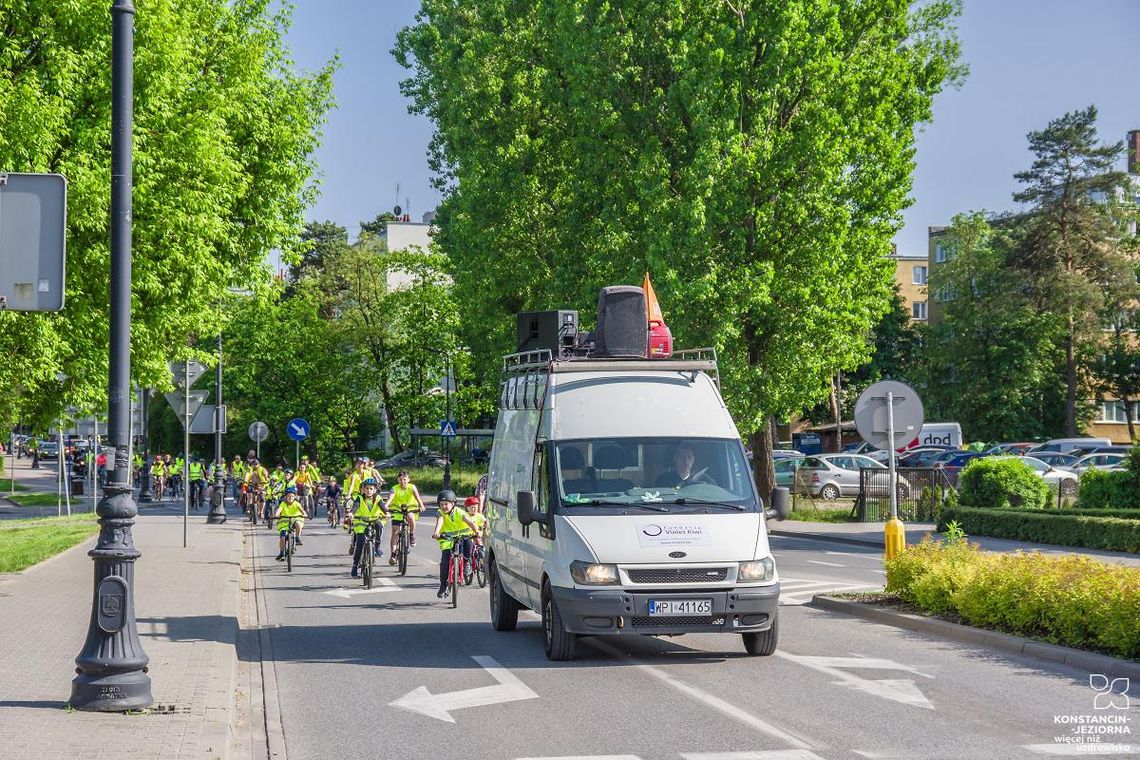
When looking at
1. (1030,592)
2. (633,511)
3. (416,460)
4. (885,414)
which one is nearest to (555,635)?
(633,511)

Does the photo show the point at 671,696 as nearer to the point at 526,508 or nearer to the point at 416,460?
the point at 526,508

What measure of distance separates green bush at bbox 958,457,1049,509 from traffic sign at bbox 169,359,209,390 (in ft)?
61.2

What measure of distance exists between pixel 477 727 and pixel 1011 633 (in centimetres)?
615

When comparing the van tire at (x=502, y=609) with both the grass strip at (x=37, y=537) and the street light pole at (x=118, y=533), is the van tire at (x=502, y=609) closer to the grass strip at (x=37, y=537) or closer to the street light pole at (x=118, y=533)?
the street light pole at (x=118, y=533)

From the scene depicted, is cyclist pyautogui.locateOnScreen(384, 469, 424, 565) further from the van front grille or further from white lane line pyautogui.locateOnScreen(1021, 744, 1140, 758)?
white lane line pyautogui.locateOnScreen(1021, 744, 1140, 758)

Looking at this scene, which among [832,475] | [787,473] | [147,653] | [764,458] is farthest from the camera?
[832,475]

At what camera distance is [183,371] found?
2686 cm

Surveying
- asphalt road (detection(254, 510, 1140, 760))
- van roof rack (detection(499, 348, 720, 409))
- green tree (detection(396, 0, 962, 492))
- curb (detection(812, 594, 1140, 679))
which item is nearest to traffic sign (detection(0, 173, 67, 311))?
asphalt road (detection(254, 510, 1140, 760))

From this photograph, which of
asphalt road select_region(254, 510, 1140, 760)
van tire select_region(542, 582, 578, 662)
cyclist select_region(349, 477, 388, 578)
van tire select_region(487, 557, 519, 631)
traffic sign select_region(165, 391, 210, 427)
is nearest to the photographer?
asphalt road select_region(254, 510, 1140, 760)

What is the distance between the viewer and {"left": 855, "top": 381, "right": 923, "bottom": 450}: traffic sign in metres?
18.0

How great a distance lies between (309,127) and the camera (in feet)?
97.9

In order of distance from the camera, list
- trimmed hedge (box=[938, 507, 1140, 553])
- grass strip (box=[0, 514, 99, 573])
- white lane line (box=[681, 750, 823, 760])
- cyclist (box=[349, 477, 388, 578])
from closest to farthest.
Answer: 1. white lane line (box=[681, 750, 823, 760])
2. cyclist (box=[349, 477, 388, 578])
3. grass strip (box=[0, 514, 99, 573])
4. trimmed hedge (box=[938, 507, 1140, 553])

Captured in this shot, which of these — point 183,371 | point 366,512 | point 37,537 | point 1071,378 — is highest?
point 1071,378

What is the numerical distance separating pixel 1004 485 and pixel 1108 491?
2630 mm
